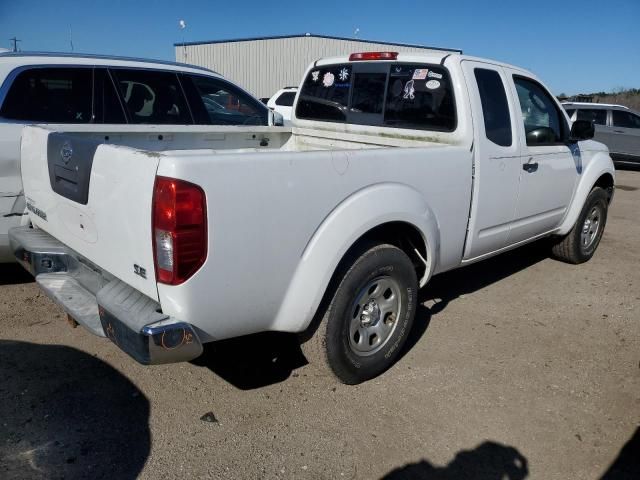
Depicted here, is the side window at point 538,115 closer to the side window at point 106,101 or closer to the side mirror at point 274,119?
the side mirror at point 274,119

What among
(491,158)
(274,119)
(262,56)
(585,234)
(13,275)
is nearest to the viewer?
(491,158)

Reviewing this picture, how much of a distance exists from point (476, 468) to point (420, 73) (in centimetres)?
260

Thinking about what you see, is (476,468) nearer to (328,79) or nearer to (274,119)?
(328,79)

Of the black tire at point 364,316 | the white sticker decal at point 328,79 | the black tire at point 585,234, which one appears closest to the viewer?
the black tire at point 364,316

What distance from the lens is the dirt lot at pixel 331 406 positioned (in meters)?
2.54

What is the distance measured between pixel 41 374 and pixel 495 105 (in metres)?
3.49

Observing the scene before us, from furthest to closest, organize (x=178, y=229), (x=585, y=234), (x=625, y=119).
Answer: (x=625, y=119)
(x=585, y=234)
(x=178, y=229)

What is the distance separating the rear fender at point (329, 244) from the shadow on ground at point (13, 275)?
3088 mm

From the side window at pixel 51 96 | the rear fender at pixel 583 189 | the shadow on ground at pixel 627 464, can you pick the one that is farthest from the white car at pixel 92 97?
the shadow on ground at pixel 627 464

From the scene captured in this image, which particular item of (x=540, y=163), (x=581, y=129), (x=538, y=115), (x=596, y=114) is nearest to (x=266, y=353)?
(x=540, y=163)

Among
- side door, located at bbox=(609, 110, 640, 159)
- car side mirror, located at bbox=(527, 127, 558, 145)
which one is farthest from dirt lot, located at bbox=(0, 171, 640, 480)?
side door, located at bbox=(609, 110, 640, 159)

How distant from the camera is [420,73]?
3.78 metres

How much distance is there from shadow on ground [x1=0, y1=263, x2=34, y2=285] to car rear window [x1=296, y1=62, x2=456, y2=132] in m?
2.85

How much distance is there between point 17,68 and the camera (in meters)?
4.16
